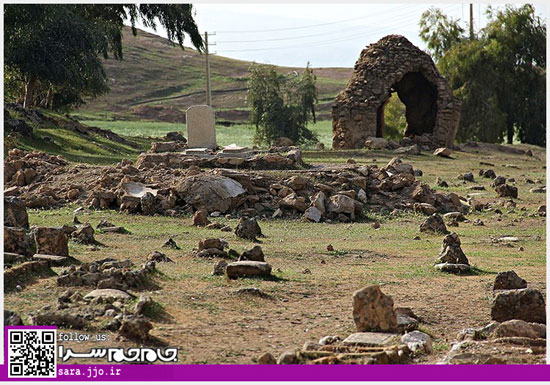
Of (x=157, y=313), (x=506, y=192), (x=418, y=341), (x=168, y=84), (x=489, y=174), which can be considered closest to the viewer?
(x=418, y=341)

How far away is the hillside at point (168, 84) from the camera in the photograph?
293ft

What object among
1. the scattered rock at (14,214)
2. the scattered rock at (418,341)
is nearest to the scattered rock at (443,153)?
the scattered rock at (14,214)

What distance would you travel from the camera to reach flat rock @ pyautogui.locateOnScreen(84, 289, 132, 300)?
844 cm

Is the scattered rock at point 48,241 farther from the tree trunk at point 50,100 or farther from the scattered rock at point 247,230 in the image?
the tree trunk at point 50,100

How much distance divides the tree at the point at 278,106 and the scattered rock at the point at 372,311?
36.5 m

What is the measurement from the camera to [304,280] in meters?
10.6

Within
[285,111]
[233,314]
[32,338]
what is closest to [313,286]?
[233,314]

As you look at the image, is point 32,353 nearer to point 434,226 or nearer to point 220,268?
point 220,268

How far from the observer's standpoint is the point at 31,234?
11.3 metres

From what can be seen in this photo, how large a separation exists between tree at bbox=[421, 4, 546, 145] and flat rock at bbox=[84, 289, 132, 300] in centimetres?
3610

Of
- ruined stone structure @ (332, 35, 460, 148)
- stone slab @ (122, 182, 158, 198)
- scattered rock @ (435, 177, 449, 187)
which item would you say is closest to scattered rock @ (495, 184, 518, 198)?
scattered rock @ (435, 177, 449, 187)

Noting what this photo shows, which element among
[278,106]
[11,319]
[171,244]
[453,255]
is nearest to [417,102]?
[278,106]

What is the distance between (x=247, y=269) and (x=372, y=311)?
2.69 meters

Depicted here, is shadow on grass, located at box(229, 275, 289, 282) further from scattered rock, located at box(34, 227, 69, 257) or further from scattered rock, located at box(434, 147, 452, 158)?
scattered rock, located at box(434, 147, 452, 158)
